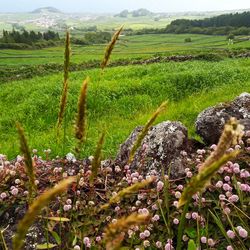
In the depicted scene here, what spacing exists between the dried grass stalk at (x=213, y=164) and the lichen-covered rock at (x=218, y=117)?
5.22 m

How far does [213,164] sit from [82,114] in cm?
77

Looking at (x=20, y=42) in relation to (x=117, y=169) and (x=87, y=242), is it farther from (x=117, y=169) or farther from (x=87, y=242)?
(x=87, y=242)

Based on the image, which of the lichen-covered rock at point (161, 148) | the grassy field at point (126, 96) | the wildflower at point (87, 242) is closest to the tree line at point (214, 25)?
the grassy field at point (126, 96)

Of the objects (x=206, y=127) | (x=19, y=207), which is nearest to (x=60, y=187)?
(x=19, y=207)

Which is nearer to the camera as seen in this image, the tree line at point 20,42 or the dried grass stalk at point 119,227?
the dried grass stalk at point 119,227

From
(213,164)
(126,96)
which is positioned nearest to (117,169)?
(213,164)

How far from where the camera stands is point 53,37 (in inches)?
4026

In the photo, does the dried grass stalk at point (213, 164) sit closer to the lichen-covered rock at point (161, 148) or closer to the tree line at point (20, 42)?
the lichen-covered rock at point (161, 148)

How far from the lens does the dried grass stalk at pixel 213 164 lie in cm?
143

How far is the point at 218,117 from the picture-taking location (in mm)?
7297

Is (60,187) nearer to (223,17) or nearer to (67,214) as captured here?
(67,214)

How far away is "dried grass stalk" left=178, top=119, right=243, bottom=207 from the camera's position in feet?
4.69

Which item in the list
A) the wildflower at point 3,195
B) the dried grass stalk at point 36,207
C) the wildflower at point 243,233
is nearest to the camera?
the dried grass stalk at point 36,207

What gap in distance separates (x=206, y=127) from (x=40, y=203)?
6097 mm
